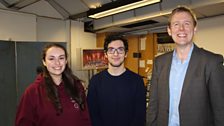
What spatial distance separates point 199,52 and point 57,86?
1.08 meters

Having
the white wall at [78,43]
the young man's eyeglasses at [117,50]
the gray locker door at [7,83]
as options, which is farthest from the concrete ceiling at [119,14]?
the young man's eyeglasses at [117,50]

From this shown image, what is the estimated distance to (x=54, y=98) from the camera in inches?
71.4

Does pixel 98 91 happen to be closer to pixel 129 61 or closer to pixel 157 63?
pixel 157 63

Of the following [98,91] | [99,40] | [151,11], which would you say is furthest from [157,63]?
[99,40]

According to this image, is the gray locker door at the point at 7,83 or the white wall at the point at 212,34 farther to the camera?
the white wall at the point at 212,34

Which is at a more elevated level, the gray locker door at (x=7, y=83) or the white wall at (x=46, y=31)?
the white wall at (x=46, y=31)

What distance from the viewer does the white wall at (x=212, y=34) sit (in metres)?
4.56

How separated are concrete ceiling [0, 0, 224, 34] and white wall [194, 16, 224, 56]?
0.42 feet

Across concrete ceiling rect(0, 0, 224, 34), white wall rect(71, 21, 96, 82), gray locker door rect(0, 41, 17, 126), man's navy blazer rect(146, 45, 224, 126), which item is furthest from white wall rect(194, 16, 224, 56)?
gray locker door rect(0, 41, 17, 126)

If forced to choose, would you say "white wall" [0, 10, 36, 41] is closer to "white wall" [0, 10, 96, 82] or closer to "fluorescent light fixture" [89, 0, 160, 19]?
"white wall" [0, 10, 96, 82]

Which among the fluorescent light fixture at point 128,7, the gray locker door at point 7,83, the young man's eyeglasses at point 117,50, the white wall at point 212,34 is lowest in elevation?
the gray locker door at point 7,83

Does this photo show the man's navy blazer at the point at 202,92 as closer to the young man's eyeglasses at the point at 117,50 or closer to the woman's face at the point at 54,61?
the young man's eyeglasses at the point at 117,50

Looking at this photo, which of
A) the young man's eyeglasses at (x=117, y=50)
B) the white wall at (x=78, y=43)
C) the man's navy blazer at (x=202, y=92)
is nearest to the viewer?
the man's navy blazer at (x=202, y=92)

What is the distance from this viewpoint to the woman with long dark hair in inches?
68.9
